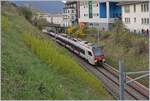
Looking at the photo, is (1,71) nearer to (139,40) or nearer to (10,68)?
(10,68)

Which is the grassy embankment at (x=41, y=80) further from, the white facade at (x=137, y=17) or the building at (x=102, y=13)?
the building at (x=102, y=13)

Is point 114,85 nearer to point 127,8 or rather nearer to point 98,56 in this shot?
point 98,56

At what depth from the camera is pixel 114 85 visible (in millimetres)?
28250

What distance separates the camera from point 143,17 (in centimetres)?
4606

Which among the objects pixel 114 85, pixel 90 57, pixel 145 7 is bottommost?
pixel 114 85

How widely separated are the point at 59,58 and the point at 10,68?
659 cm

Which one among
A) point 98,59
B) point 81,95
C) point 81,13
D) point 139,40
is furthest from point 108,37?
point 81,95

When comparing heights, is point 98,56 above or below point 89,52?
below

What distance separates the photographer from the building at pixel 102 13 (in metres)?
61.9

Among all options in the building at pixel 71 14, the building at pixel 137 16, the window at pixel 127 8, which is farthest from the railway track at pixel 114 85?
the building at pixel 71 14

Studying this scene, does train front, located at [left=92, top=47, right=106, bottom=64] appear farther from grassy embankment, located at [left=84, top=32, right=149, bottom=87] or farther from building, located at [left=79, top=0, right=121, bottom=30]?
building, located at [left=79, top=0, right=121, bottom=30]

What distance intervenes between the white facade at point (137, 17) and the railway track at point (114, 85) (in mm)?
11245

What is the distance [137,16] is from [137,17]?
0.41 feet

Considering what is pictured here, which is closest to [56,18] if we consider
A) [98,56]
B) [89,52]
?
[89,52]
